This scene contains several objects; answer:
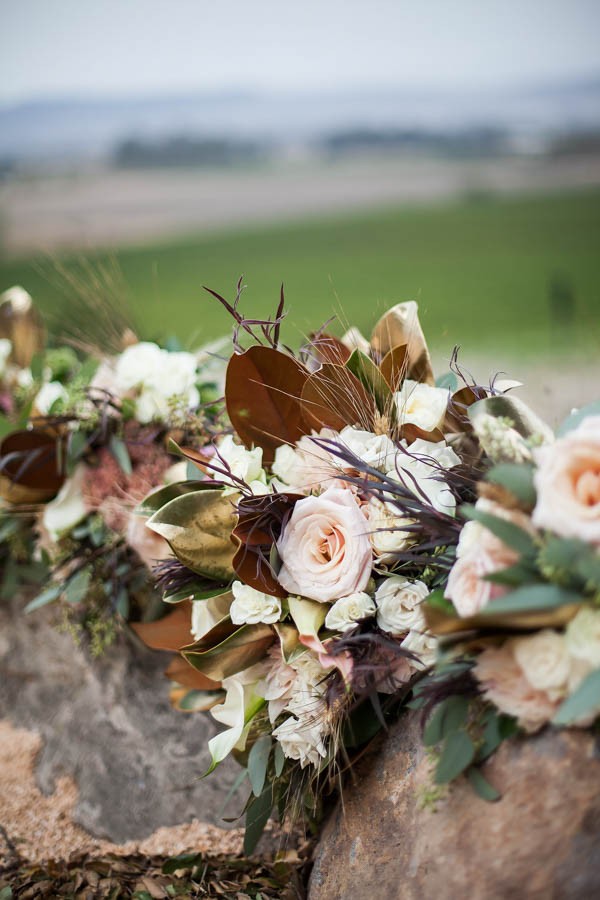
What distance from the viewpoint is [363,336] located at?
1337mm

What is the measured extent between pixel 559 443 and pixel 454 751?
0.35 metres

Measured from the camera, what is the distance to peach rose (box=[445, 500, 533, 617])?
730 millimetres

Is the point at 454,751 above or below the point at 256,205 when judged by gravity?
above

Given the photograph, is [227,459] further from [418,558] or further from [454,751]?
[454,751]

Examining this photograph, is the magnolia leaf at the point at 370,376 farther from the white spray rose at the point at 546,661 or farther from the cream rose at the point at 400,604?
the white spray rose at the point at 546,661

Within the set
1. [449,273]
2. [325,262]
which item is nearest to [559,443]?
[449,273]

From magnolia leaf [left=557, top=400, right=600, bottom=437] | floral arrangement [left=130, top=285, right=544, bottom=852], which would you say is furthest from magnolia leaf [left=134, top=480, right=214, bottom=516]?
magnolia leaf [left=557, top=400, right=600, bottom=437]

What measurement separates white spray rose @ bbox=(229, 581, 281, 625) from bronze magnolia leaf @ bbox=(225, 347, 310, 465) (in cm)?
22

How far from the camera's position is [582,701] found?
2.12 feet

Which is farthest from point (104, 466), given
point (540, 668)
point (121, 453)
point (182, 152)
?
point (182, 152)

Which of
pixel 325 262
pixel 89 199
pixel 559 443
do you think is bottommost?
pixel 325 262

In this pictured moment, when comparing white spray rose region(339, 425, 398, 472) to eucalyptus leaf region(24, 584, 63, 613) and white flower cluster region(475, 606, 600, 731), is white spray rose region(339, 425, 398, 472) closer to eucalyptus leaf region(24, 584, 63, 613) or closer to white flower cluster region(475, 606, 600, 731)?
white flower cluster region(475, 606, 600, 731)

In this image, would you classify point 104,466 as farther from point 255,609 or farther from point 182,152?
point 182,152

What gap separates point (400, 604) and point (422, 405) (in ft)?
0.91
